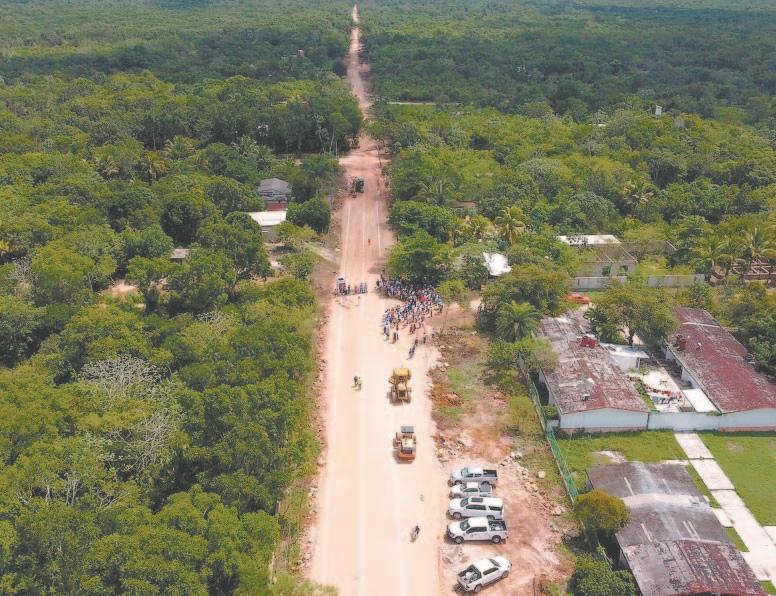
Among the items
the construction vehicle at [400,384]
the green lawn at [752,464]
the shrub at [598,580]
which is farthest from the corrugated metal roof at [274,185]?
the shrub at [598,580]

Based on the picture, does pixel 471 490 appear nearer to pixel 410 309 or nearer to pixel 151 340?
pixel 410 309

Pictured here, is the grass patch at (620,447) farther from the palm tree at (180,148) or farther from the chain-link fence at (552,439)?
the palm tree at (180,148)

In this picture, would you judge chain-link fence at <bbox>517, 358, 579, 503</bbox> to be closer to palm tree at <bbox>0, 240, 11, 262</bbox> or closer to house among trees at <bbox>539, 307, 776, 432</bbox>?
house among trees at <bbox>539, 307, 776, 432</bbox>

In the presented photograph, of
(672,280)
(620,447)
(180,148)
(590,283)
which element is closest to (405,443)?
(620,447)

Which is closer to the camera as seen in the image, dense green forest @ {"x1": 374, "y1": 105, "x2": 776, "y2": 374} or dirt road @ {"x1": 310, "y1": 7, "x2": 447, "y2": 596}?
dirt road @ {"x1": 310, "y1": 7, "x2": 447, "y2": 596}

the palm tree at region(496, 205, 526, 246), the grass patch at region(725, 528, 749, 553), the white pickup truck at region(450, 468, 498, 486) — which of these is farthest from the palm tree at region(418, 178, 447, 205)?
the grass patch at region(725, 528, 749, 553)
